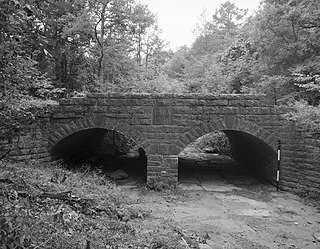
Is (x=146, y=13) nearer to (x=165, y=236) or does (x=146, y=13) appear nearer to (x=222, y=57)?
(x=222, y=57)

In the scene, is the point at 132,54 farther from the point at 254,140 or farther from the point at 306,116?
the point at 306,116

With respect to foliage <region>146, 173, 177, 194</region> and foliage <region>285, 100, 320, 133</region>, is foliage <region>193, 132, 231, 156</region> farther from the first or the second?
foliage <region>146, 173, 177, 194</region>

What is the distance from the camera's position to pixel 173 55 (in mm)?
27234

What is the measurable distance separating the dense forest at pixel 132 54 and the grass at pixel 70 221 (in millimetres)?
984

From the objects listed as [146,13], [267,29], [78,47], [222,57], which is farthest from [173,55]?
[267,29]

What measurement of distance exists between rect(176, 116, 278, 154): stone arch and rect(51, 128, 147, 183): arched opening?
6.76ft

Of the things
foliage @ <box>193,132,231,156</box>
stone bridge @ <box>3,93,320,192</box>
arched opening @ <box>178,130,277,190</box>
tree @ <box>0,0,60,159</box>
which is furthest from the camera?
foliage @ <box>193,132,231,156</box>

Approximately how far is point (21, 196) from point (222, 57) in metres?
16.0

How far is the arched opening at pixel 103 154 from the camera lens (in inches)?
345

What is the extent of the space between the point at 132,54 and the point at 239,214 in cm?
1459

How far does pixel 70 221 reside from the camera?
3.36 meters

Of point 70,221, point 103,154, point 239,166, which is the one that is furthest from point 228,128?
point 103,154

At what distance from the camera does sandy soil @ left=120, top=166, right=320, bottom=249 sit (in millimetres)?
4503

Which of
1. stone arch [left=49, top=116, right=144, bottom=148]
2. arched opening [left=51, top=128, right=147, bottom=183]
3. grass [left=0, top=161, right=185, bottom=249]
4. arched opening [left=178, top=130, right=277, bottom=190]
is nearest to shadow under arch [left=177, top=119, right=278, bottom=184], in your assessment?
arched opening [left=178, top=130, right=277, bottom=190]
